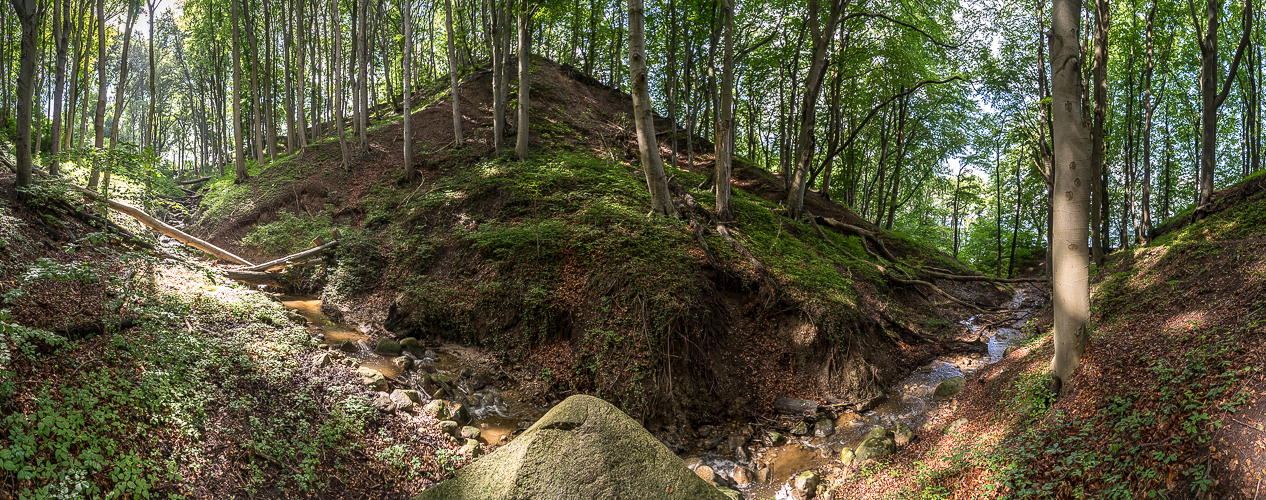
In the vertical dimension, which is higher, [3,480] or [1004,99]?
[1004,99]

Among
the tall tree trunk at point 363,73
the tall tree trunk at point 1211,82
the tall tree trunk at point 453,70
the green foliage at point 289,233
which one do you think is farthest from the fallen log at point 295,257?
the tall tree trunk at point 1211,82

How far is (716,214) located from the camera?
10625 millimetres

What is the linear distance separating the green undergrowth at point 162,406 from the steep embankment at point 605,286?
8.99 ft

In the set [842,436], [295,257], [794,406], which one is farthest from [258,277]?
[842,436]

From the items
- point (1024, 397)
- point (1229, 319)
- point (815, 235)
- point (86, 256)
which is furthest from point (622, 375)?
point (815, 235)

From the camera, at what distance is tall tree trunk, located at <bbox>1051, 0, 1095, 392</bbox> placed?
462 cm

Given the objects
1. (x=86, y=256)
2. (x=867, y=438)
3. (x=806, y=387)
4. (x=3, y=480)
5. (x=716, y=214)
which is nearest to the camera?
(x=3, y=480)

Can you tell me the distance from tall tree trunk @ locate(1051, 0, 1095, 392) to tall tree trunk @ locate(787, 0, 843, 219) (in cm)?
709

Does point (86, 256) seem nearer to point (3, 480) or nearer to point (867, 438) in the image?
point (3, 480)

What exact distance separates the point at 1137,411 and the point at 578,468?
442cm

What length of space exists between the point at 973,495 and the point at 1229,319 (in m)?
2.85

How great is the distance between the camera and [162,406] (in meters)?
4.14

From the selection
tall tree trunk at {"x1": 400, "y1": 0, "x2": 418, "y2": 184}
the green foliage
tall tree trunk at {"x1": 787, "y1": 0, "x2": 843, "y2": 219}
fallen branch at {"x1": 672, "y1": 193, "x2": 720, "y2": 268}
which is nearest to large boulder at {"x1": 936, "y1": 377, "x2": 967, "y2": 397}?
fallen branch at {"x1": 672, "y1": 193, "x2": 720, "y2": 268}

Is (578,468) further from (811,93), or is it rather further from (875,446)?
(811,93)
